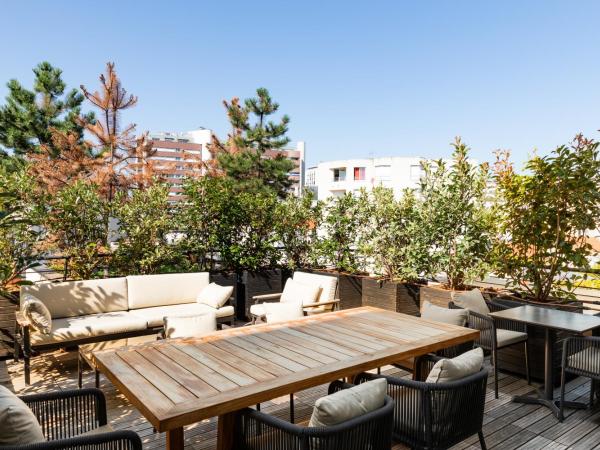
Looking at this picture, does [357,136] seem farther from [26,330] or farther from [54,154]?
[26,330]

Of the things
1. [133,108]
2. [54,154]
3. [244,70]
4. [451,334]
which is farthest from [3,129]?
[451,334]

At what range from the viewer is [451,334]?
3.08 m

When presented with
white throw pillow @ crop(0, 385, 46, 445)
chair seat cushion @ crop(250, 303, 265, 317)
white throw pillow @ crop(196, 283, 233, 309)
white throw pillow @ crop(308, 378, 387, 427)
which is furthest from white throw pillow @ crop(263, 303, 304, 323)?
white throw pillow @ crop(0, 385, 46, 445)

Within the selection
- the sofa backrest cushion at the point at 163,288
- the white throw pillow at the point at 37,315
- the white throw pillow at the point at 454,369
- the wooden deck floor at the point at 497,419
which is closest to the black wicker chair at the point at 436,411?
the white throw pillow at the point at 454,369

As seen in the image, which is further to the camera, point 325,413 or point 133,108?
point 133,108

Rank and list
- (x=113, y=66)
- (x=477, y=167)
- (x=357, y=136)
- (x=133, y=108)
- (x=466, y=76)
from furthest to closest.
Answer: (x=357, y=136) < (x=466, y=76) < (x=133, y=108) < (x=113, y=66) < (x=477, y=167)

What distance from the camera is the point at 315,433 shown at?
167cm

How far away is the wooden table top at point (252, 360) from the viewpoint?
1951 millimetres

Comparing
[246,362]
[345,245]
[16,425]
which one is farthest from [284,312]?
[345,245]

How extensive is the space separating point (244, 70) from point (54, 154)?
8530 millimetres

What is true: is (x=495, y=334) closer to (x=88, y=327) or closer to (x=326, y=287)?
(x=326, y=287)

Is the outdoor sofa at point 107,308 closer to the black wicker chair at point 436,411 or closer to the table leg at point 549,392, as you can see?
the black wicker chair at point 436,411

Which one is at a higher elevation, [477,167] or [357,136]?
[357,136]

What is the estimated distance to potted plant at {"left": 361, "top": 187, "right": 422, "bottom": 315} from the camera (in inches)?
231
